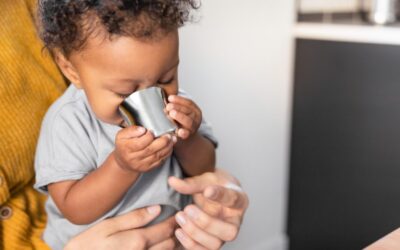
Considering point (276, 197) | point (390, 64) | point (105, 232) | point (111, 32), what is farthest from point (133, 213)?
point (276, 197)

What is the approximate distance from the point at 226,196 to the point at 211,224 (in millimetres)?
55

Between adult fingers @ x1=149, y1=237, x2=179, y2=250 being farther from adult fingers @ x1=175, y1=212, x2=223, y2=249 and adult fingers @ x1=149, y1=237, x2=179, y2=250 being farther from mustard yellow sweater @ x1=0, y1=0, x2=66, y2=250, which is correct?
mustard yellow sweater @ x1=0, y1=0, x2=66, y2=250

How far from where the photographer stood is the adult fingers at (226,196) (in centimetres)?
83

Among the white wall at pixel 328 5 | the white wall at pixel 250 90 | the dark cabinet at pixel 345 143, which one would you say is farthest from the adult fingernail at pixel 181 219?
the white wall at pixel 328 5

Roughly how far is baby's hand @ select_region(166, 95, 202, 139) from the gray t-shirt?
0.49 feet

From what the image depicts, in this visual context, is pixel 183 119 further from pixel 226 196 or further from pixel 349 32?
pixel 349 32

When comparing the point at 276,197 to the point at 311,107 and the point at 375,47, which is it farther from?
the point at 375,47

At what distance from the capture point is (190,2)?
2.73ft

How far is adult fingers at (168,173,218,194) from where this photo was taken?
827 mm

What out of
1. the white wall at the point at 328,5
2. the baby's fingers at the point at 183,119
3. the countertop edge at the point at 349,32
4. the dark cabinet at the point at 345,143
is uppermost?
the baby's fingers at the point at 183,119

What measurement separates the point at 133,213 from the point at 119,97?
232 mm

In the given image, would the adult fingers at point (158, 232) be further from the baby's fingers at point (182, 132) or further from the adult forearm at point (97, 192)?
the baby's fingers at point (182, 132)

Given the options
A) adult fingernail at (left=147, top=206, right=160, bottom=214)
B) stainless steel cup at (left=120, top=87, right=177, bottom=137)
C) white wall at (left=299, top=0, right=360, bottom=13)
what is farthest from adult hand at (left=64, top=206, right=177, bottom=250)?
white wall at (left=299, top=0, right=360, bottom=13)

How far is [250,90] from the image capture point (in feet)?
Answer: 5.94
